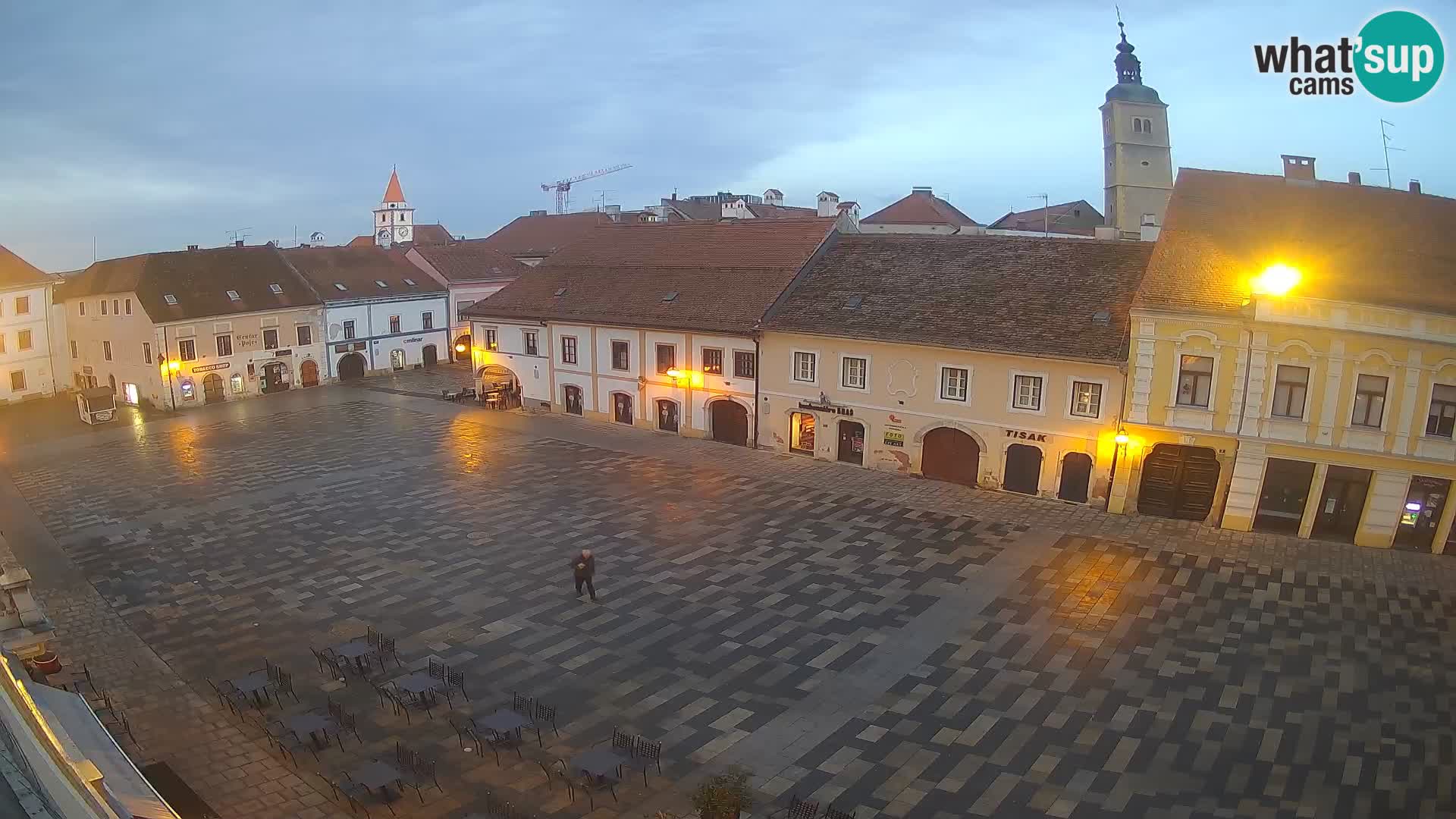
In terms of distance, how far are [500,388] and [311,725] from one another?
32.6 meters

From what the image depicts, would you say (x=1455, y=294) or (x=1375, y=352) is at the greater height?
(x=1455, y=294)

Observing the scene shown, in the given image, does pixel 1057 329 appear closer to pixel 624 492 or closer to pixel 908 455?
pixel 908 455

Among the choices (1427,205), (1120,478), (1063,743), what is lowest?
(1063,743)

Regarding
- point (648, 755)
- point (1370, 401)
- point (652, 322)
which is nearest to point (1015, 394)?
point (1370, 401)

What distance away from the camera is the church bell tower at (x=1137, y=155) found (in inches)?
2275

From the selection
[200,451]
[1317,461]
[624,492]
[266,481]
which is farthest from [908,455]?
[200,451]

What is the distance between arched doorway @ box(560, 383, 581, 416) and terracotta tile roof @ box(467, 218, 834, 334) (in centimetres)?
350

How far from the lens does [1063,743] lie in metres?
16.8

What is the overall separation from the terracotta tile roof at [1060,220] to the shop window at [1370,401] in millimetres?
38838

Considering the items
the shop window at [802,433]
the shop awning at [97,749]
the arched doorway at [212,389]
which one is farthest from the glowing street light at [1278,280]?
the arched doorway at [212,389]

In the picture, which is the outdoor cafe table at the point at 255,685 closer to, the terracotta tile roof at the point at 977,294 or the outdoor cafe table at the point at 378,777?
the outdoor cafe table at the point at 378,777

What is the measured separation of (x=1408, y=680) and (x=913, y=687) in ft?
33.1

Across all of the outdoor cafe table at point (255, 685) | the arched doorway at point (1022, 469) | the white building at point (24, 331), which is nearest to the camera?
the outdoor cafe table at point (255, 685)

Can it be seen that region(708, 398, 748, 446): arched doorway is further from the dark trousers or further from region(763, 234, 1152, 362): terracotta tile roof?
the dark trousers
